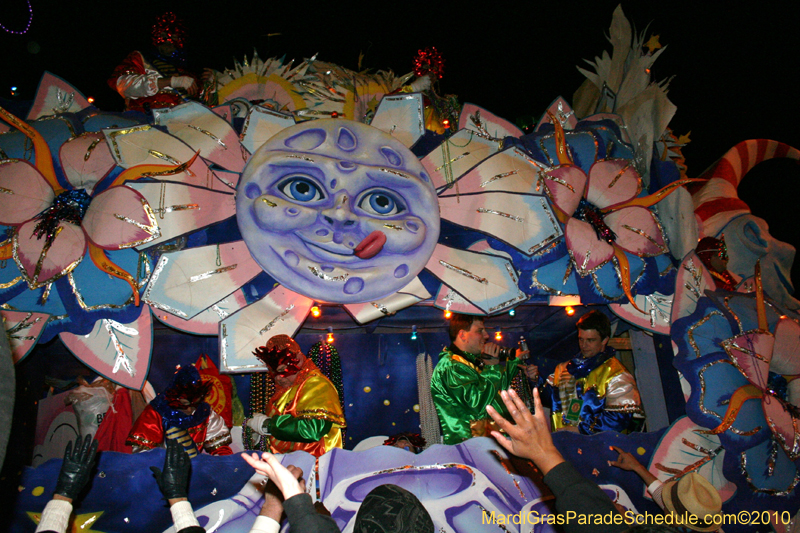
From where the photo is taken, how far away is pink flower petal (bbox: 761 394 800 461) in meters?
3.30

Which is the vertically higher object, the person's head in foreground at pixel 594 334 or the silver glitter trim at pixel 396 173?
the silver glitter trim at pixel 396 173

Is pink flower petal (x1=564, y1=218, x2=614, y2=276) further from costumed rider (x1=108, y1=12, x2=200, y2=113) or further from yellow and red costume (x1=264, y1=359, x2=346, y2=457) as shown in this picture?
costumed rider (x1=108, y1=12, x2=200, y2=113)

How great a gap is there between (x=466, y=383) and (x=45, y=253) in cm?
257

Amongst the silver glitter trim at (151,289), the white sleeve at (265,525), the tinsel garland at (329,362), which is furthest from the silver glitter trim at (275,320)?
the white sleeve at (265,525)

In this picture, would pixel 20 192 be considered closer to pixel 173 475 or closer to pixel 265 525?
pixel 173 475

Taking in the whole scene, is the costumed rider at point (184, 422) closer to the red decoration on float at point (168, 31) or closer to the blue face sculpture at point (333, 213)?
the blue face sculpture at point (333, 213)

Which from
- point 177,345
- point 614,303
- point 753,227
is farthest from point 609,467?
point 177,345

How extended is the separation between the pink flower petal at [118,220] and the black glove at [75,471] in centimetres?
115

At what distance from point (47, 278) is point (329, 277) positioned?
4.78ft

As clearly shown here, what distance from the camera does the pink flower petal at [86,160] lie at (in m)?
2.92

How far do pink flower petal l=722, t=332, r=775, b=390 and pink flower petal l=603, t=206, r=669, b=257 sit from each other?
0.71m

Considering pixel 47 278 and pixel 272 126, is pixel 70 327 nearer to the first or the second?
pixel 47 278

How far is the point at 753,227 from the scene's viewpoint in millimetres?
3977

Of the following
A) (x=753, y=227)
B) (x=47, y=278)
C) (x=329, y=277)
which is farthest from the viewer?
(x=753, y=227)
